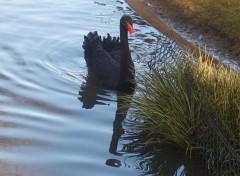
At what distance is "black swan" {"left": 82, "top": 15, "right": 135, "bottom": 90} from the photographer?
948cm

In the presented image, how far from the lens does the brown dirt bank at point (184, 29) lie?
37.5ft

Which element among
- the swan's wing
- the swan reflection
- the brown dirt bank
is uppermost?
the brown dirt bank

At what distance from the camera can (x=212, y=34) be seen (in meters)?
12.2

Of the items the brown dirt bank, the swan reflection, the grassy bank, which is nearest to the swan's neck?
the swan reflection

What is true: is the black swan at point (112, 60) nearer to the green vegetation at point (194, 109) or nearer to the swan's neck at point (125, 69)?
the swan's neck at point (125, 69)

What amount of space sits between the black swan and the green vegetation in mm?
1541

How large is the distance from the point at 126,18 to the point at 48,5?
224 inches

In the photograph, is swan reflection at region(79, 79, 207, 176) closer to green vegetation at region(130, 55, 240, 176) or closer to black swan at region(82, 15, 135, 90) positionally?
green vegetation at region(130, 55, 240, 176)

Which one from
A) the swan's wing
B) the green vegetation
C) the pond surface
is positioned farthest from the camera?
the swan's wing

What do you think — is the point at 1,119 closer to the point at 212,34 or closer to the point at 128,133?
the point at 128,133

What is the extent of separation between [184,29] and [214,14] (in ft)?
2.36

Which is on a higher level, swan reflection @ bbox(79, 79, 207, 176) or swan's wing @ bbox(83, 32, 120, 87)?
swan's wing @ bbox(83, 32, 120, 87)

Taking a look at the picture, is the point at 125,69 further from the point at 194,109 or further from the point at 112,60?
the point at 194,109

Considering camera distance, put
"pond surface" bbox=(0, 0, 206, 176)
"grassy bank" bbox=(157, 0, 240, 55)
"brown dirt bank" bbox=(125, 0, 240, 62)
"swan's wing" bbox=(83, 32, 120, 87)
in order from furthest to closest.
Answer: "grassy bank" bbox=(157, 0, 240, 55) < "brown dirt bank" bbox=(125, 0, 240, 62) < "swan's wing" bbox=(83, 32, 120, 87) < "pond surface" bbox=(0, 0, 206, 176)
